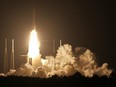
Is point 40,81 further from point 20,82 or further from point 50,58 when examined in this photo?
point 50,58

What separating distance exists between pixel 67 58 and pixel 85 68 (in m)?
3.20

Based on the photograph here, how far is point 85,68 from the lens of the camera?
112188mm

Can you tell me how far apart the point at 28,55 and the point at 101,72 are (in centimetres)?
1170

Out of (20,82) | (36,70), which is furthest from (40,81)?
(36,70)

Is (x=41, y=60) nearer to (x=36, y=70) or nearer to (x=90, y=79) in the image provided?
(x=36, y=70)

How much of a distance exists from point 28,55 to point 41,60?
216cm

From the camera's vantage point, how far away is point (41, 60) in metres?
113

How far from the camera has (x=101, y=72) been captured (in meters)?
110

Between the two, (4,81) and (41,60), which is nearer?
(4,81)

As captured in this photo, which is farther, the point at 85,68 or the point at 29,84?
the point at 85,68

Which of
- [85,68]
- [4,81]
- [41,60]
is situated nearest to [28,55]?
[41,60]

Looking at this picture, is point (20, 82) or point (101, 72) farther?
point (101, 72)

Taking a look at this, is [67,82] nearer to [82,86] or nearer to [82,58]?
[82,86]

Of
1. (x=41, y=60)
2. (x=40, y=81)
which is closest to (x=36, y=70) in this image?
(x=41, y=60)
